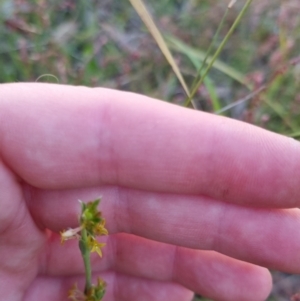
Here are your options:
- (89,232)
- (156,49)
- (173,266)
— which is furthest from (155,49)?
(89,232)

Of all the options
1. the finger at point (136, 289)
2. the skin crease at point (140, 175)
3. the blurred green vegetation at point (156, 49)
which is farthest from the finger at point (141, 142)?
the blurred green vegetation at point (156, 49)

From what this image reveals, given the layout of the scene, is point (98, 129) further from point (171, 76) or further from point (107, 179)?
point (171, 76)

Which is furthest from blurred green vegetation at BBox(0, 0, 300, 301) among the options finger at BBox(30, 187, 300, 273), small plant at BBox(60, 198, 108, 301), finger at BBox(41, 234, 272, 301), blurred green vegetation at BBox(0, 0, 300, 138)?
small plant at BBox(60, 198, 108, 301)

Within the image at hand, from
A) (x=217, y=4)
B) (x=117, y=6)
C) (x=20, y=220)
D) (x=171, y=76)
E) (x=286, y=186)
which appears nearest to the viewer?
(x=286, y=186)

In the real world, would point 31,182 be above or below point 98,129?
below

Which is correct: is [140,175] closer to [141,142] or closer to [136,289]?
[141,142]

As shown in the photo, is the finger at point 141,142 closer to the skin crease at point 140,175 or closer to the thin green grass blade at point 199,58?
the skin crease at point 140,175

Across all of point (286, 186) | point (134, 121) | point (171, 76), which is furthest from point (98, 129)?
point (171, 76)

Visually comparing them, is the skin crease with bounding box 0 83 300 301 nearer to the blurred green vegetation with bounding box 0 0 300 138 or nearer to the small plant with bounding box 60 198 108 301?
the small plant with bounding box 60 198 108 301
